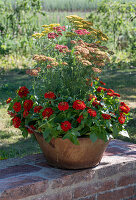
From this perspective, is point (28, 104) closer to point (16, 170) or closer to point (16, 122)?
point (16, 122)

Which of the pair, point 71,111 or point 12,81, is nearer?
point 71,111

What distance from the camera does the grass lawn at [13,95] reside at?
3.56m

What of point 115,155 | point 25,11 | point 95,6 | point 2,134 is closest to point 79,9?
point 95,6

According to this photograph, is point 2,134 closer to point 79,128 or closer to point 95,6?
point 79,128

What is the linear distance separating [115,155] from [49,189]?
2.49 ft

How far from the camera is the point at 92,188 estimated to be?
2.29 metres

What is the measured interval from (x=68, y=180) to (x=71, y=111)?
1.58 feet

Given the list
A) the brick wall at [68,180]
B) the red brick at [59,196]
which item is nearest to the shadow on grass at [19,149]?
the brick wall at [68,180]

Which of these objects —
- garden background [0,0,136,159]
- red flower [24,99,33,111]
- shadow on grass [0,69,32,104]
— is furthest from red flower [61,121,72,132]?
garden background [0,0,136,159]

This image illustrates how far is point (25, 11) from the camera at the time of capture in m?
9.09

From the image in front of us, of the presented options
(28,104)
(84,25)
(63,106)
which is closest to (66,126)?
(63,106)

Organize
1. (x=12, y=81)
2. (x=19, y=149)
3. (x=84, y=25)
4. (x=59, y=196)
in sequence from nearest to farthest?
(x=59, y=196)
(x=84, y=25)
(x=19, y=149)
(x=12, y=81)

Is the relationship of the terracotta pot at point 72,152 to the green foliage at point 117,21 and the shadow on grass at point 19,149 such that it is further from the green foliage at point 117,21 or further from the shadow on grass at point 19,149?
the green foliage at point 117,21

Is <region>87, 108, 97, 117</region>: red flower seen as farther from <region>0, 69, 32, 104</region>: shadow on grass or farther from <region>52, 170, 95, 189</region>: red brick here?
<region>0, 69, 32, 104</region>: shadow on grass
